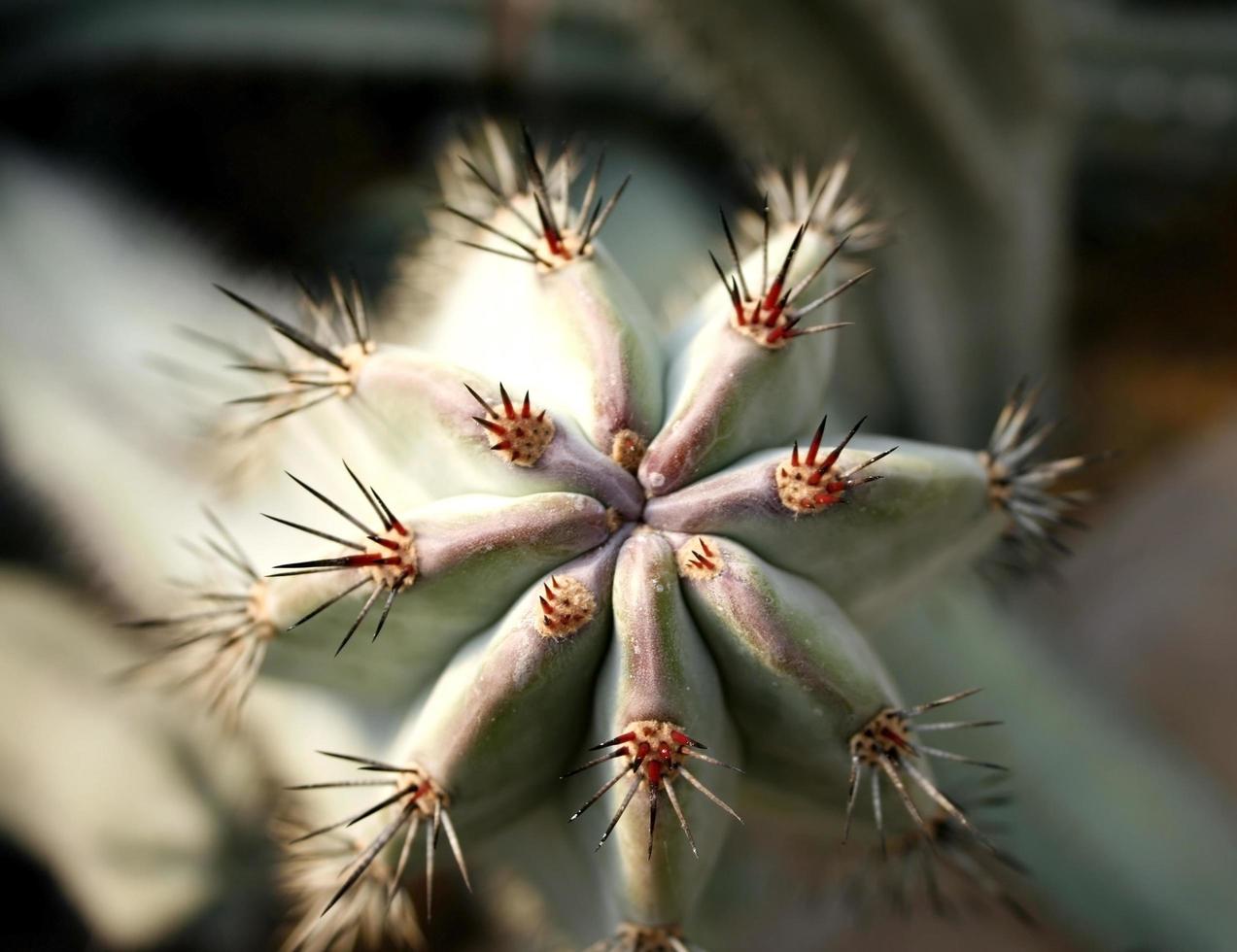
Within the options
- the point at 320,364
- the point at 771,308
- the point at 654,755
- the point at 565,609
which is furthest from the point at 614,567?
the point at 320,364

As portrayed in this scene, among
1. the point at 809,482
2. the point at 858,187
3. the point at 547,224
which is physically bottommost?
the point at 809,482

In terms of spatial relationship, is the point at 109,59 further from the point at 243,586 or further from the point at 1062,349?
the point at 1062,349

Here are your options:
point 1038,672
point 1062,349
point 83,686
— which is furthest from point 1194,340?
point 83,686

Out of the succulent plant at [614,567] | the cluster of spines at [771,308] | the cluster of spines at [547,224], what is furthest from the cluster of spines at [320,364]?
the cluster of spines at [771,308]

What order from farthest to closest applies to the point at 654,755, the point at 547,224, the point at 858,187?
the point at 858,187, the point at 547,224, the point at 654,755

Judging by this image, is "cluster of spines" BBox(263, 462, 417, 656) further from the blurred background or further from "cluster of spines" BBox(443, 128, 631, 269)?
the blurred background

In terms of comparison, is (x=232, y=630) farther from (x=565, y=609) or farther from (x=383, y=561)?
(x=565, y=609)

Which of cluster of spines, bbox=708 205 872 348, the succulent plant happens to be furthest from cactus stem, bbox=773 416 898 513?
cluster of spines, bbox=708 205 872 348
